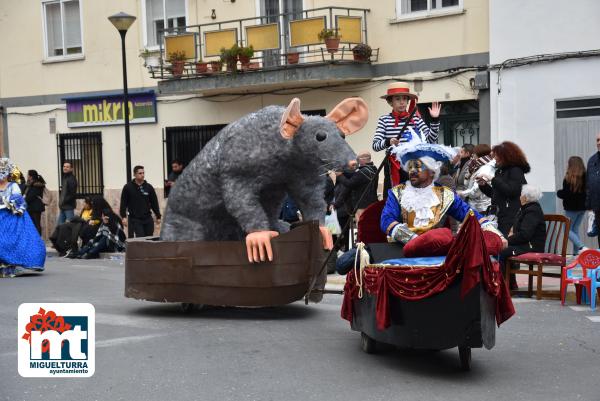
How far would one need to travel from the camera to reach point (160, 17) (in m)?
23.7

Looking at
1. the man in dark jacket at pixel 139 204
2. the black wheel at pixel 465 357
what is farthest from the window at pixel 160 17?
the black wheel at pixel 465 357

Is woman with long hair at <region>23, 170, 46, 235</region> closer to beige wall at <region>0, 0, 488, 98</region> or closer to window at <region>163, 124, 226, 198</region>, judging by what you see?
window at <region>163, 124, 226, 198</region>

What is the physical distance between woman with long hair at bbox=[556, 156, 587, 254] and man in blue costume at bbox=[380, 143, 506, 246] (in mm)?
6985

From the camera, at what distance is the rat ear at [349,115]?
399 inches

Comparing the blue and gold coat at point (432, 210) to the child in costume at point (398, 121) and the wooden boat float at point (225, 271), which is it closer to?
the wooden boat float at point (225, 271)

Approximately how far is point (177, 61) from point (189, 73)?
553 millimetres

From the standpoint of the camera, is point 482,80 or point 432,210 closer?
point 432,210

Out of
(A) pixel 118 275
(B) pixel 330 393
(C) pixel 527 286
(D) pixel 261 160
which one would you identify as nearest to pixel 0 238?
(A) pixel 118 275

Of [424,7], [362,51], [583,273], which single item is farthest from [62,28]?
[583,273]

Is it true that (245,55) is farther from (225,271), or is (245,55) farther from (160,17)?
(225,271)

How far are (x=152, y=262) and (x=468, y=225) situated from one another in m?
4.34

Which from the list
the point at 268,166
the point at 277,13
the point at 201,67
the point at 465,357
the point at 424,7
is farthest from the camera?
the point at 201,67

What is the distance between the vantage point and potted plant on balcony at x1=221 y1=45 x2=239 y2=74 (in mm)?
20875

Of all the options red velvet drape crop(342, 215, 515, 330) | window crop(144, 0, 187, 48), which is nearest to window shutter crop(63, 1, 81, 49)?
window crop(144, 0, 187, 48)
